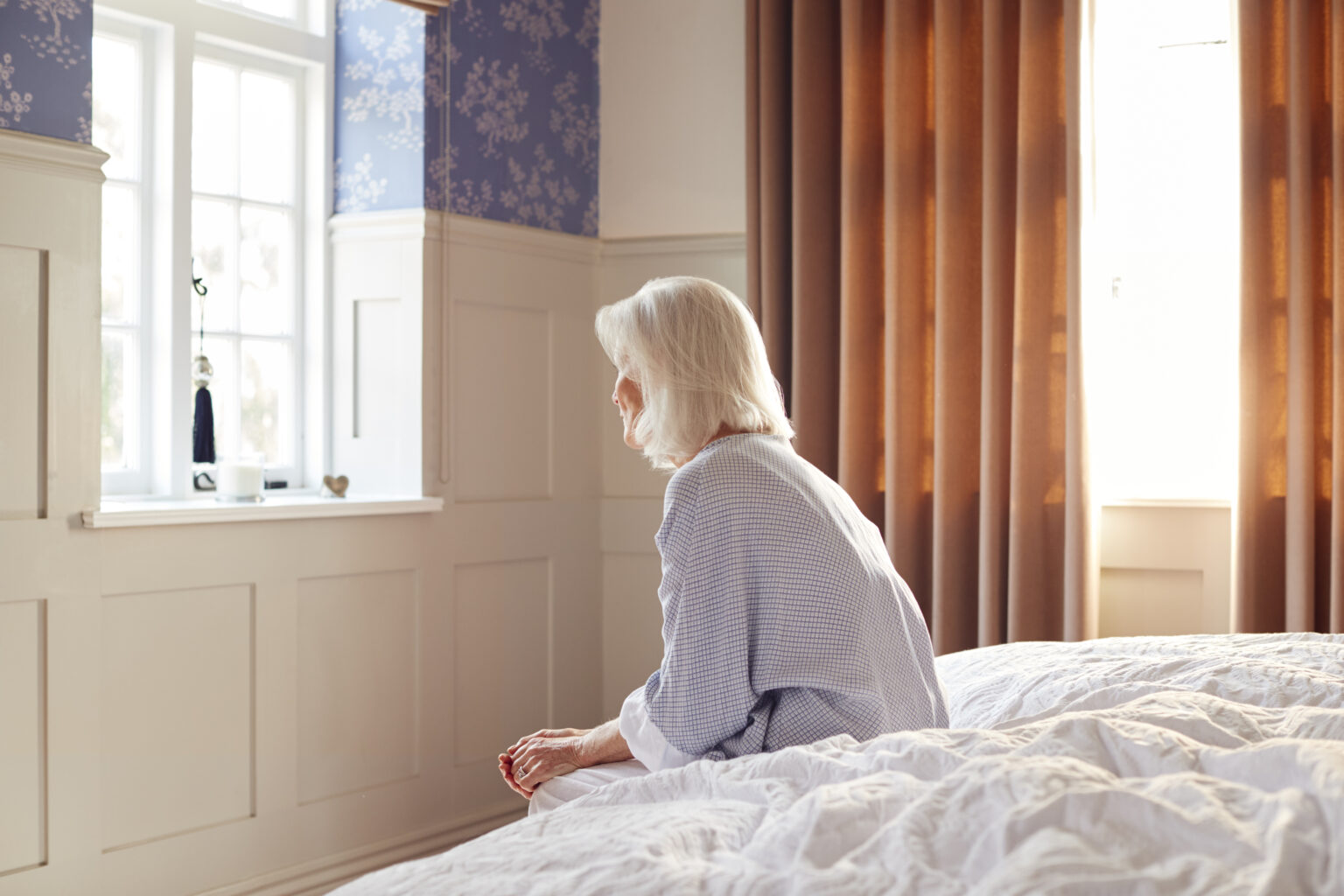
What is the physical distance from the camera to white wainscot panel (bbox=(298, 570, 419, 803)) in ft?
9.39

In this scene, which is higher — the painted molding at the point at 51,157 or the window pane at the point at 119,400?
the painted molding at the point at 51,157

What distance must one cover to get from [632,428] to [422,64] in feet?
5.72

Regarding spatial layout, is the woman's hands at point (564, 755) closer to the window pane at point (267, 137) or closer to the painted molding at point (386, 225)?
the painted molding at point (386, 225)

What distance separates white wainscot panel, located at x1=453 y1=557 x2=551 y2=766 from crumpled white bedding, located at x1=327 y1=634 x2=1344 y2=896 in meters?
2.09

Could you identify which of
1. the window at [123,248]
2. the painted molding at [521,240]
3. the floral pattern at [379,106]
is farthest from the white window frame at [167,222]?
the painted molding at [521,240]

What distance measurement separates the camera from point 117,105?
2863 millimetres

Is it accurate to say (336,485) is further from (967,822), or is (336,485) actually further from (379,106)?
(967,822)

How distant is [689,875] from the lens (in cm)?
89

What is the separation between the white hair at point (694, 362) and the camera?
64.2 inches

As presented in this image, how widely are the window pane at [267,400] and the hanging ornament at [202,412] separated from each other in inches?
5.1

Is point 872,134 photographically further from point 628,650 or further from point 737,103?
point 628,650

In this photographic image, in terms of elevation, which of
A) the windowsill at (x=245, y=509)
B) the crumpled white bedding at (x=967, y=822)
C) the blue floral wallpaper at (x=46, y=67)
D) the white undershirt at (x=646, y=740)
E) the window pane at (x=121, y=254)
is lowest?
the white undershirt at (x=646, y=740)

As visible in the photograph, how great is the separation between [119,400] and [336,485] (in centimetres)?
56

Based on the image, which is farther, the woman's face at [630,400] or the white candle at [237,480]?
the white candle at [237,480]
